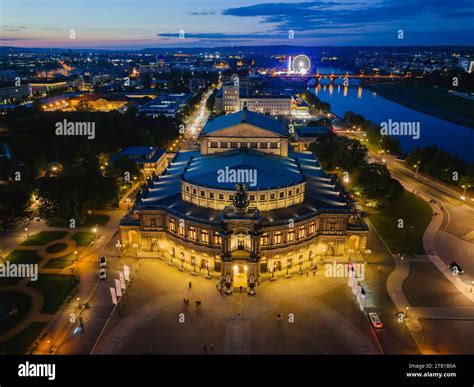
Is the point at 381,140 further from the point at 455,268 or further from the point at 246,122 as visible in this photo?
the point at 455,268

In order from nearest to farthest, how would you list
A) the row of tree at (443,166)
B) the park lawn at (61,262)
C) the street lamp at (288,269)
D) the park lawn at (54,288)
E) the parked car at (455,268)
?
the park lawn at (54,288), the street lamp at (288,269), the parked car at (455,268), the park lawn at (61,262), the row of tree at (443,166)

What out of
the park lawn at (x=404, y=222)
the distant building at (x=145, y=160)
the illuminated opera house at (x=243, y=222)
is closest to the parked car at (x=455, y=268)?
the park lawn at (x=404, y=222)

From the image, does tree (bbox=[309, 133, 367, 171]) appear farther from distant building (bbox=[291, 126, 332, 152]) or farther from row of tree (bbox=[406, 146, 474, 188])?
row of tree (bbox=[406, 146, 474, 188])

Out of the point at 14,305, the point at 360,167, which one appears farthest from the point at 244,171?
the point at 360,167

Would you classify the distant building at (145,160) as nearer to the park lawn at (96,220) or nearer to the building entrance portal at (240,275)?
the park lawn at (96,220)

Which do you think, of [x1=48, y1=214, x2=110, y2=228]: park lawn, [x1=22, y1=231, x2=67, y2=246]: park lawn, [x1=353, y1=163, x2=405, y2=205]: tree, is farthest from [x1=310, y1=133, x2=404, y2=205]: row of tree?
[x1=22, y1=231, x2=67, y2=246]: park lawn
